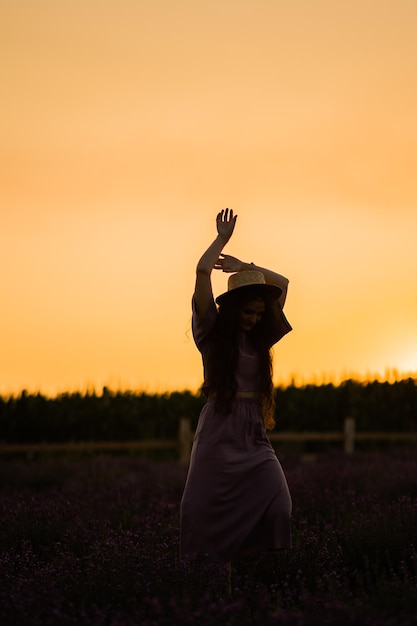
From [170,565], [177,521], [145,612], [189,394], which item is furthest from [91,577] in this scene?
[189,394]

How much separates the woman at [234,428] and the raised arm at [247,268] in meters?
0.09

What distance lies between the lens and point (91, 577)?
495cm

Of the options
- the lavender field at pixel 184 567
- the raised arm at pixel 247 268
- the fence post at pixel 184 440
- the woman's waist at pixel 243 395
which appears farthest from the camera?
the fence post at pixel 184 440

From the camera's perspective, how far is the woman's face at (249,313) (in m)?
5.55

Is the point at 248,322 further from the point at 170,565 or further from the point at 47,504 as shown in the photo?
the point at 47,504

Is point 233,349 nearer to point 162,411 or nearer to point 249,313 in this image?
point 249,313

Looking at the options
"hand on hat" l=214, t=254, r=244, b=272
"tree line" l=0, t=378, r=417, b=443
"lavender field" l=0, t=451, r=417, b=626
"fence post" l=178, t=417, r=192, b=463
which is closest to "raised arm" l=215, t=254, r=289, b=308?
"hand on hat" l=214, t=254, r=244, b=272

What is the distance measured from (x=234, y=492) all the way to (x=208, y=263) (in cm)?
120

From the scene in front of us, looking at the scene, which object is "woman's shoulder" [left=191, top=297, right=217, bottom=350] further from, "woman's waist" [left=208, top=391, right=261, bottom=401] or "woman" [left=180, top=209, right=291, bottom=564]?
"woman's waist" [left=208, top=391, right=261, bottom=401]

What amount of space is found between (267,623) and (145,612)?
68 centimetres

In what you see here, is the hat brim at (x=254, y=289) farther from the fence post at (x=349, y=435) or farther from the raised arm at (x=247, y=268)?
the fence post at (x=349, y=435)

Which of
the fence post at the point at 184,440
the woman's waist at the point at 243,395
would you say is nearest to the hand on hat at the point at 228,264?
the woman's waist at the point at 243,395

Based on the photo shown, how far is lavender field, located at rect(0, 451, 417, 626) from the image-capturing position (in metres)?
4.09

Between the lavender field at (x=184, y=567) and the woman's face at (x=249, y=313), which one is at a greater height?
the woman's face at (x=249, y=313)
